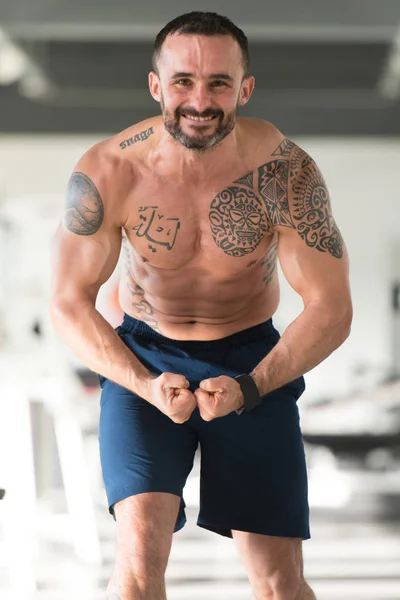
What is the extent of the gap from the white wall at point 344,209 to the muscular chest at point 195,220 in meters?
4.56

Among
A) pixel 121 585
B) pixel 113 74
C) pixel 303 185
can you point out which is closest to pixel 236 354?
pixel 303 185

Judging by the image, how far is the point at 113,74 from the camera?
19.4ft

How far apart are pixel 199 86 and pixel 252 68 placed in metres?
4.37

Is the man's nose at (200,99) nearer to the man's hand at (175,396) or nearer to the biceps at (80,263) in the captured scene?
the biceps at (80,263)

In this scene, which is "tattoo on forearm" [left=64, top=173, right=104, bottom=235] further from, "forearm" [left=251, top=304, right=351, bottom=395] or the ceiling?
the ceiling

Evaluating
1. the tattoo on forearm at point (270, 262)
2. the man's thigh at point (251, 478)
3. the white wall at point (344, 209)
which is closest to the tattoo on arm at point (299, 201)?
the tattoo on forearm at point (270, 262)

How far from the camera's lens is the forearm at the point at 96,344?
1812 millimetres

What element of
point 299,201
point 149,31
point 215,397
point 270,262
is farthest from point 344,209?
point 215,397

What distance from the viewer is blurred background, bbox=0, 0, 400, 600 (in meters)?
3.47

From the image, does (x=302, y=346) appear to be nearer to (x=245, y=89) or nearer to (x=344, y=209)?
(x=245, y=89)

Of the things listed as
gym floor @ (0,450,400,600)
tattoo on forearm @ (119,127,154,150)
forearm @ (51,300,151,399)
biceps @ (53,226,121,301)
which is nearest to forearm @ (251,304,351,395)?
forearm @ (51,300,151,399)

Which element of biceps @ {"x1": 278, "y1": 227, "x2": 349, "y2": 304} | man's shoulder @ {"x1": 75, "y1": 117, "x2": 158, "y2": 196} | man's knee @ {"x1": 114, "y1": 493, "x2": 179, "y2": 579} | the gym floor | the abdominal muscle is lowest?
the gym floor

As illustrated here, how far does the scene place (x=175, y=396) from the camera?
1673 mm

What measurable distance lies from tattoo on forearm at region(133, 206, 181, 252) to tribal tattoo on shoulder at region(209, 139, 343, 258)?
76mm
